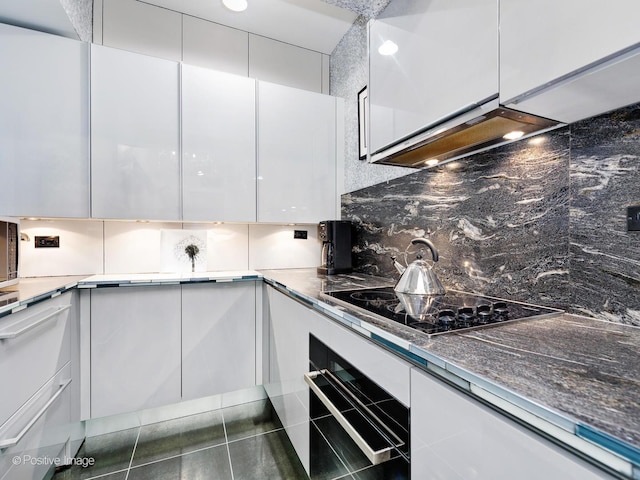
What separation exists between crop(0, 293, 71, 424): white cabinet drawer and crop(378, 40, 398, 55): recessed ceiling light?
174 cm

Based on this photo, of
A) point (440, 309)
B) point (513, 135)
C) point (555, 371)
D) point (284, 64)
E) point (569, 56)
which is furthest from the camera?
point (284, 64)

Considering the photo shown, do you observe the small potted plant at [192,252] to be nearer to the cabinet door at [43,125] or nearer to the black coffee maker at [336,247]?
the cabinet door at [43,125]

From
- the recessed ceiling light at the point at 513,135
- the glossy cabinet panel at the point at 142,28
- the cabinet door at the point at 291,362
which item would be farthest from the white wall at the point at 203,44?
the recessed ceiling light at the point at 513,135

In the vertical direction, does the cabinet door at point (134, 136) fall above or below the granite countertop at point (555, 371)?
above

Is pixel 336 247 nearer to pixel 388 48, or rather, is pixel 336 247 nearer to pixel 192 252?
pixel 192 252

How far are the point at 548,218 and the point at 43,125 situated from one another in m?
2.43

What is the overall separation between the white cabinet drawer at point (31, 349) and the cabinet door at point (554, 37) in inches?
68.2

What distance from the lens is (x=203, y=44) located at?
7.14 ft

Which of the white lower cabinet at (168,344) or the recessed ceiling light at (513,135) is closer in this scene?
the recessed ceiling light at (513,135)

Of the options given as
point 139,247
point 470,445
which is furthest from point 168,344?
point 470,445

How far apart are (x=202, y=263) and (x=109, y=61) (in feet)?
4.42

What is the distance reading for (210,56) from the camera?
220cm

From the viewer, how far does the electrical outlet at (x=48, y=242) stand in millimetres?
1855

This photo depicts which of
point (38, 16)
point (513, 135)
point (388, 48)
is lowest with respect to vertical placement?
point (513, 135)
